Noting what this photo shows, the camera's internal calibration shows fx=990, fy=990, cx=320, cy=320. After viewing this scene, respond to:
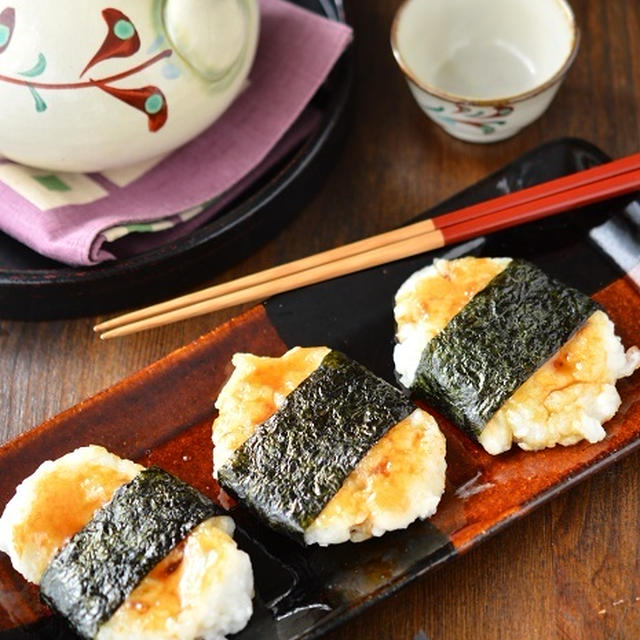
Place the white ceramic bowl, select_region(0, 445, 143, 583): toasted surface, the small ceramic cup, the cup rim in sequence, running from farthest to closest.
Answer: the small ceramic cup < the cup rim < the white ceramic bowl < select_region(0, 445, 143, 583): toasted surface

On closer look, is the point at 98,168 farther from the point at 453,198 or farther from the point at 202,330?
the point at 453,198

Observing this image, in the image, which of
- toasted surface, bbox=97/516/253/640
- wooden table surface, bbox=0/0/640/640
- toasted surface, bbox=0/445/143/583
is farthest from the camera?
wooden table surface, bbox=0/0/640/640

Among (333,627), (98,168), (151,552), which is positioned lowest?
(333,627)

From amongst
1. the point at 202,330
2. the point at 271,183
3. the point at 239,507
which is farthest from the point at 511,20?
the point at 239,507

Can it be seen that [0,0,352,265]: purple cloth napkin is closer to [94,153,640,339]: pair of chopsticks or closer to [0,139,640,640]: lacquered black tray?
[94,153,640,339]: pair of chopsticks

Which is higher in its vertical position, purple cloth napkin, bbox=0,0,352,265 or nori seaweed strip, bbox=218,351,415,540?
purple cloth napkin, bbox=0,0,352,265

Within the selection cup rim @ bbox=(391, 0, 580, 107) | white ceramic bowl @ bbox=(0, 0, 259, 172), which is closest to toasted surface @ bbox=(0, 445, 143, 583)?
white ceramic bowl @ bbox=(0, 0, 259, 172)

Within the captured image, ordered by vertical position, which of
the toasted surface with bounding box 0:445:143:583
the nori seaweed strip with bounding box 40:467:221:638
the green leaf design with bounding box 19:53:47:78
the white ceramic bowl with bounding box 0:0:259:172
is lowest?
the nori seaweed strip with bounding box 40:467:221:638
